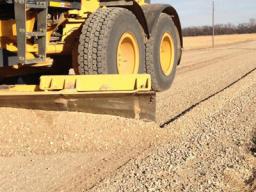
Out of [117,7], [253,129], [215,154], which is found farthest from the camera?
[117,7]

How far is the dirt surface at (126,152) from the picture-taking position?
4.40 metres

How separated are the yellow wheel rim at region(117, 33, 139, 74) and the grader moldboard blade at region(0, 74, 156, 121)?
0.87 metres

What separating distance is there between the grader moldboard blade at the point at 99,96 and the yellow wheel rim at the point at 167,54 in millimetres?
2522

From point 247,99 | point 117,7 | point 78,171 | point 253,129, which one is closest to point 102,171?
point 78,171

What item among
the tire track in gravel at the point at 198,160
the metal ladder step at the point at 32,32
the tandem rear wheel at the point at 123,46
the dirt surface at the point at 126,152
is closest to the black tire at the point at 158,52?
the tandem rear wheel at the point at 123,46

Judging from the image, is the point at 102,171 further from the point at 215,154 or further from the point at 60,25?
the point at 60,25

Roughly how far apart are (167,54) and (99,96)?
3061mm

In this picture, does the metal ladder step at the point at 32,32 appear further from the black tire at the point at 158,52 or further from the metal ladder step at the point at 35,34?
the black tire at the point at 158,52

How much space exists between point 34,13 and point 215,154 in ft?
8.24

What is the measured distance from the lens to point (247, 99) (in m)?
8.52

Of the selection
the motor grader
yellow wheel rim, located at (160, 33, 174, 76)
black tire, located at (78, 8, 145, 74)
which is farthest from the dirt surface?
yellow wheel rim, located at (160, 33, 174, 76)

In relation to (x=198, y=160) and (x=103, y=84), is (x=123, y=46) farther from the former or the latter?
(x=198, y=160)

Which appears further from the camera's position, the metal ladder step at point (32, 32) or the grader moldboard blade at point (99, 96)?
the grader moldboard blade at point (99, 96)

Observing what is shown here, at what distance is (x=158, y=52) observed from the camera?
25.2 ft
